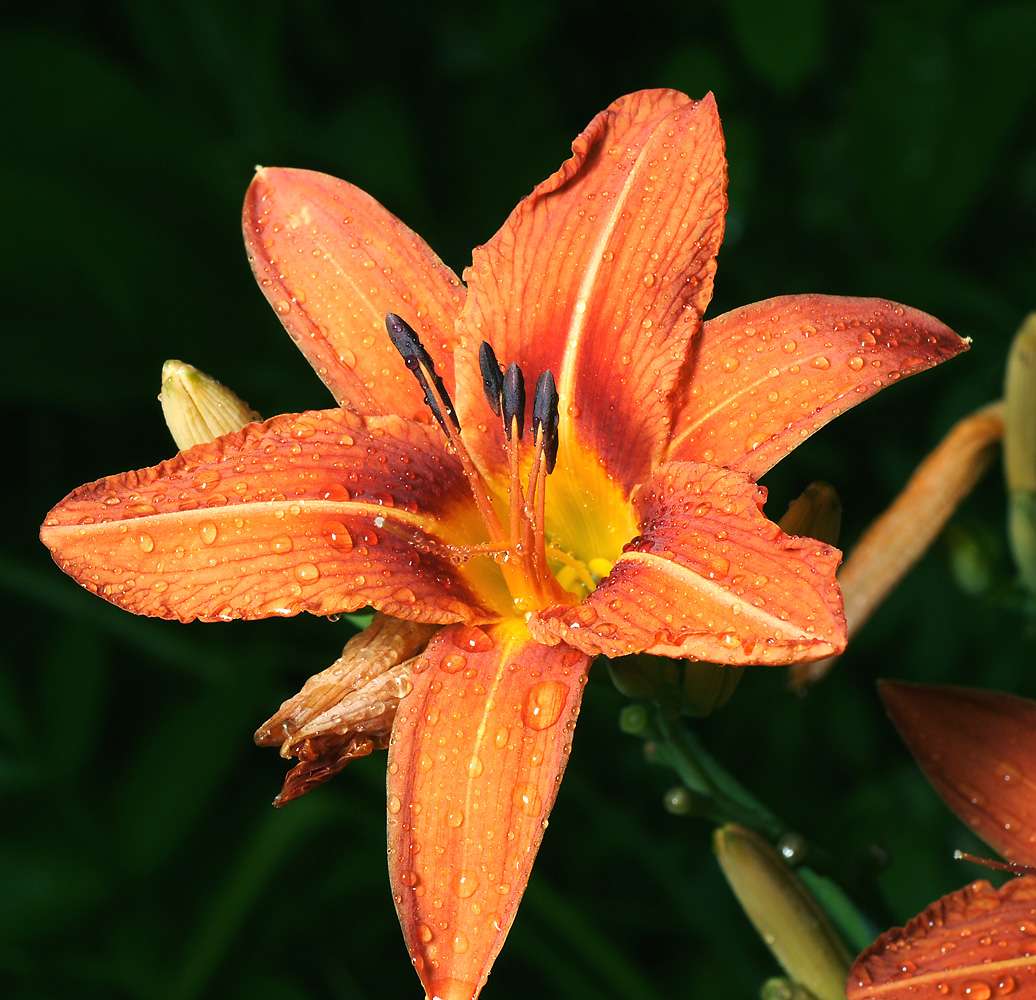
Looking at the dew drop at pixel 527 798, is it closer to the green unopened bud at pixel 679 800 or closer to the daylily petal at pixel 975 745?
the green unopened bud at pixel 679 800

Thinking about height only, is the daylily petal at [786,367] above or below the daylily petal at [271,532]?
below

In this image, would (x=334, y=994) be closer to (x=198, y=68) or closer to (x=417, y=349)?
(x=417, y=349)

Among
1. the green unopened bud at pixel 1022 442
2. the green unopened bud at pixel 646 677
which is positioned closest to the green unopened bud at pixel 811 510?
the green unopened bud at pixel 646 677

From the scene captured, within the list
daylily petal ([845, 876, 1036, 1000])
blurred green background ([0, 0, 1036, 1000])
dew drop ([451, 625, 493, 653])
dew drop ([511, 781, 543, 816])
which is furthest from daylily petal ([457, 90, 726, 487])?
blurred green background ([0, 0, 1036, 1000])

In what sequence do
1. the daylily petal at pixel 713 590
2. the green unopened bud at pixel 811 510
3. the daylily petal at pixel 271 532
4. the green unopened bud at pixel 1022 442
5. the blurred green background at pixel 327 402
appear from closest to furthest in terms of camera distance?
the daylily petal at pixel 713 590 → the daylily petal at pixel 271 532 → the green unopened bud at pixel 811 510 → the green unopened bud at pixel 1022 442 → the blurred green background at pixel 327 402

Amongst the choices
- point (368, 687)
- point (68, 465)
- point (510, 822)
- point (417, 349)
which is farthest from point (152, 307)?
→ point (510, 822)

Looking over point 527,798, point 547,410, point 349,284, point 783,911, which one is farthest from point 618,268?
point 783,911

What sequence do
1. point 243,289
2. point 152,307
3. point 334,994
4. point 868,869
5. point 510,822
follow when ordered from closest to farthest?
1. point 510,822
2. point 868,869
3. point 334,994
4. point 152,307
5. point 243,289
